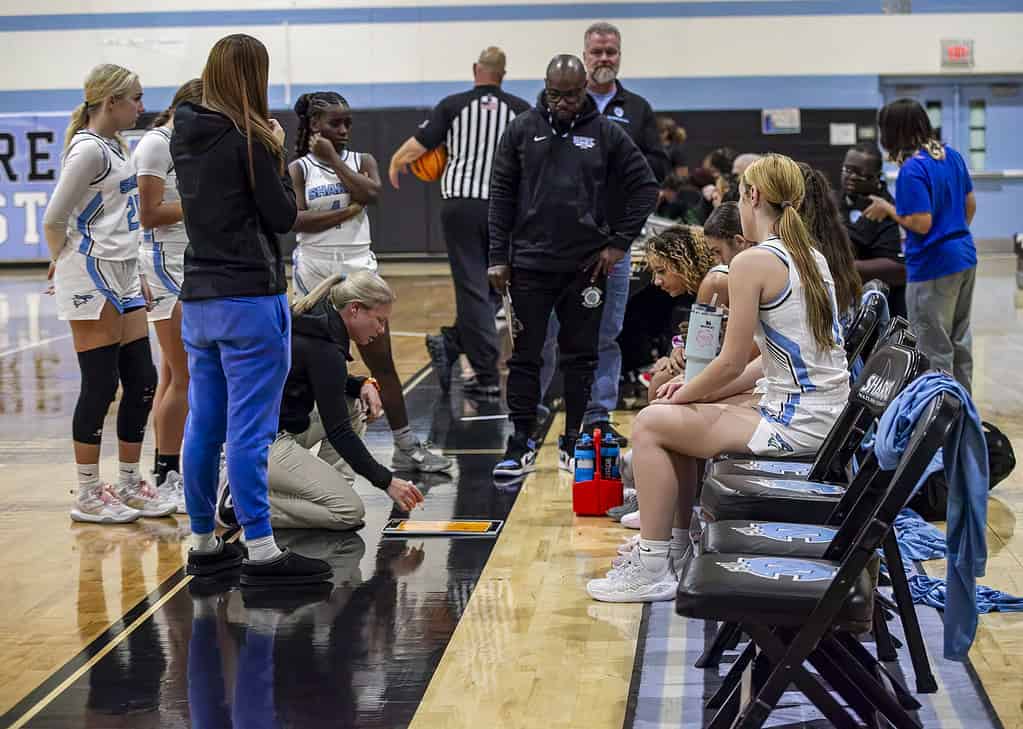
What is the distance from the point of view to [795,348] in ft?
12.4

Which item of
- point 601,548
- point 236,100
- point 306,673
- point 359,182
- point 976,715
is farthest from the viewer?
point 359,182

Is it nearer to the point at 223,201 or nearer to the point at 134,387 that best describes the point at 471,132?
the point at 134,387

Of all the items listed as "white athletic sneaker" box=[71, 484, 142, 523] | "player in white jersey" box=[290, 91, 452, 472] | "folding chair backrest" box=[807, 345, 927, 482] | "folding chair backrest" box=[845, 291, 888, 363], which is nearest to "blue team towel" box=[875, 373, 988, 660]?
"folding chair backrest" box=[807, 345, 927, 482]

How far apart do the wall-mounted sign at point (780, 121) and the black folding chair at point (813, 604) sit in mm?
14464

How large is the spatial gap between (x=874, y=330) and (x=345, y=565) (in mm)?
1880

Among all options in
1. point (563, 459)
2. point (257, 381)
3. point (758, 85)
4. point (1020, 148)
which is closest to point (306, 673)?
point (257, 381)

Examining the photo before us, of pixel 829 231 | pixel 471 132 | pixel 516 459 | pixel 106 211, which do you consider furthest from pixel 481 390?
pixel 829 231

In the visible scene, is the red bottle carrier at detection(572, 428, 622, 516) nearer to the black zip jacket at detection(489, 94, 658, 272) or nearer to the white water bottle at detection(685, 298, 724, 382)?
the white water bottle at detection(685, 298, 724, 382)

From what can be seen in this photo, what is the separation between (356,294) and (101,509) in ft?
4.44

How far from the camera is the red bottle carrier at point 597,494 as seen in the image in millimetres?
5062

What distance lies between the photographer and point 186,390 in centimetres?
521

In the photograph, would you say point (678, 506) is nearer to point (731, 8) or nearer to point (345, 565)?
point (345, 565)

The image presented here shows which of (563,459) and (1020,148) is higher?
(1020,148)

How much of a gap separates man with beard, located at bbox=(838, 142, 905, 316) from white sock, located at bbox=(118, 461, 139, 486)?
3430 millimetres
